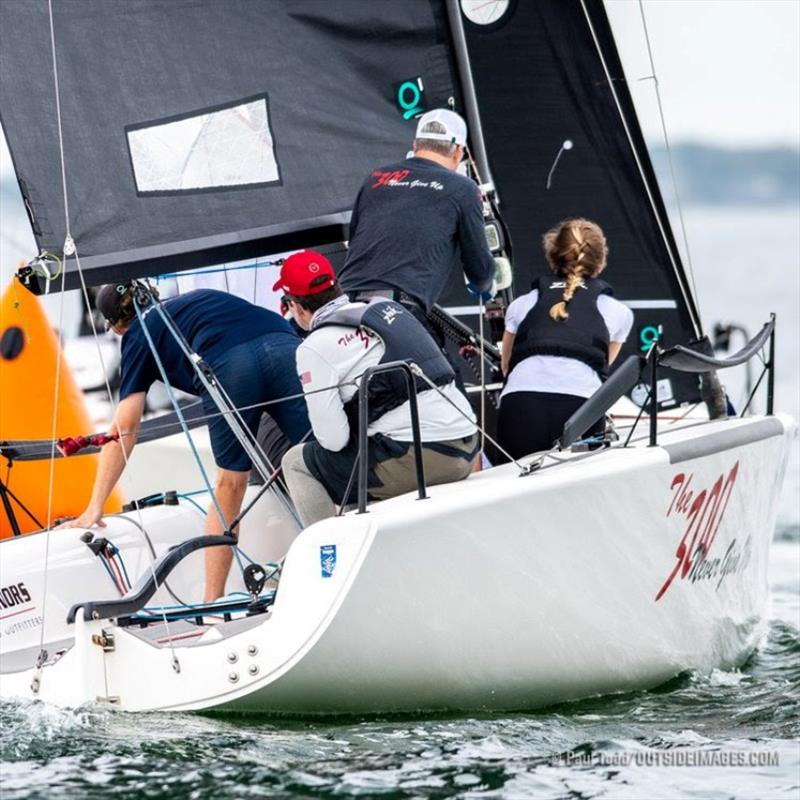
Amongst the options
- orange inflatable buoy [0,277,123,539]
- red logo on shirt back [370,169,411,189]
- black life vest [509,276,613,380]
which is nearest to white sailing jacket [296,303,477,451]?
red logo on shirt back [370,169,411,189]

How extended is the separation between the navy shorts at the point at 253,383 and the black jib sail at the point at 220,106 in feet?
0.98

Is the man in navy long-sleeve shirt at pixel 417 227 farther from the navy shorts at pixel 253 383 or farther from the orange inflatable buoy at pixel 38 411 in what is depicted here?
the orange inflatable buoy at pixel 38 411

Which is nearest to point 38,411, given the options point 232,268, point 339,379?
point 232,268

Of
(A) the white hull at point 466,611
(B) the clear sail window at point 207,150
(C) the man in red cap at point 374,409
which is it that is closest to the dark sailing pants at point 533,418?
(A) the white hull at point 466,611

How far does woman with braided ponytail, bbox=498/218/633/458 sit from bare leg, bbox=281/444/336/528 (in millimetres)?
799

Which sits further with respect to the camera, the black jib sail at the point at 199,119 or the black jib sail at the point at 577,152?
the black jib sail at the point at 577,152

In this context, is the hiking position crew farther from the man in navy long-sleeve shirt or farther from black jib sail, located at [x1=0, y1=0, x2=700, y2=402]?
the man in navy long-sleeve shirt

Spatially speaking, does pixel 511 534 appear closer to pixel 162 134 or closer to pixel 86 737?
pixel 86 737

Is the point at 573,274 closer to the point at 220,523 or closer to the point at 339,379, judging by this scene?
the point at 339,379

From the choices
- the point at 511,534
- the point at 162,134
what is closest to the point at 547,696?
the point at 511,534

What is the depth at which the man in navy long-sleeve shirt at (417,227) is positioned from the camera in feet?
16.7

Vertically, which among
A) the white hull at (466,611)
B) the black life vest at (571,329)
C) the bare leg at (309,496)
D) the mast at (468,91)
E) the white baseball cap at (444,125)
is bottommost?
the white hull at (466,611)

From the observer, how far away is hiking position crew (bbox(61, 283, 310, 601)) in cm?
544

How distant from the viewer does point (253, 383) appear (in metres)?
5.43
